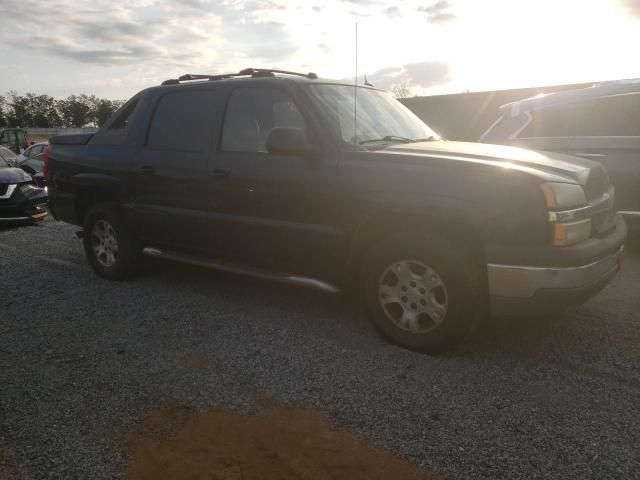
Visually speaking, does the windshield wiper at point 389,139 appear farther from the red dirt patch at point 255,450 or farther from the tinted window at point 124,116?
the tinted window at point 124,116

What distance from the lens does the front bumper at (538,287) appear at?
10.4ft

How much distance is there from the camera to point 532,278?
10.4ft

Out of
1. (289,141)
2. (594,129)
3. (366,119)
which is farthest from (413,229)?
(594,129)

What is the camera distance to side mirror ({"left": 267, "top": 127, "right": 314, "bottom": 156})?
3781mm

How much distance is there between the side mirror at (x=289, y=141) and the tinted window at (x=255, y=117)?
12.5 inches

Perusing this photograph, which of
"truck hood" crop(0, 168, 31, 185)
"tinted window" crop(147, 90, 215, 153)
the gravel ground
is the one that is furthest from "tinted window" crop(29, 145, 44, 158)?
"tinted window" crop(147, 90, 215, 153)

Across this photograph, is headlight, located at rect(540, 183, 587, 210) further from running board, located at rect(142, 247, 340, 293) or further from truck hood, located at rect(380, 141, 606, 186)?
running board, located at rect(142, 247, 340, 293)

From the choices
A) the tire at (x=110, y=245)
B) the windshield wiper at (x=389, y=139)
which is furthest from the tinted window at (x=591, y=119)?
the tire at (x=110, y=245)

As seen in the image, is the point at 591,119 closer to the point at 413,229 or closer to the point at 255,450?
the point at 413,229

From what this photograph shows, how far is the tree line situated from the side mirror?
10528cm

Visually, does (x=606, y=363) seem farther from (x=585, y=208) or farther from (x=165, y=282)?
(x=165, y=282)

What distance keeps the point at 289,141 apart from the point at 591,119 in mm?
4035

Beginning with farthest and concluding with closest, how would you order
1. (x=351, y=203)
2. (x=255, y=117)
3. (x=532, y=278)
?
(x=255, y=117) → (x=351, y=203) → (x=532, y=278)

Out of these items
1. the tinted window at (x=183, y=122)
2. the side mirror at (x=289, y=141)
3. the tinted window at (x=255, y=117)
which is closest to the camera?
the side mirror at (x=289, y=141)
